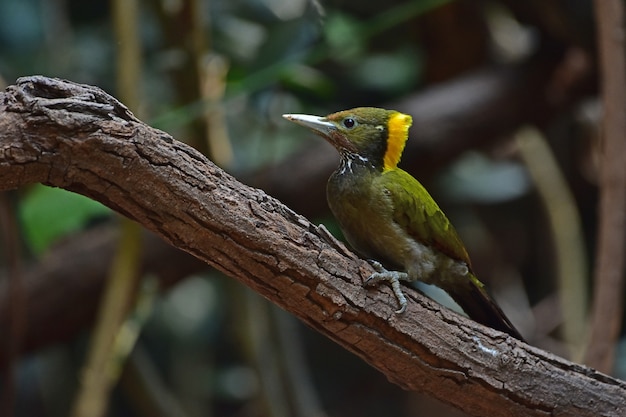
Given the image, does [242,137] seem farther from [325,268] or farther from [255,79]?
[325,268]

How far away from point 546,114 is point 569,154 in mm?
592

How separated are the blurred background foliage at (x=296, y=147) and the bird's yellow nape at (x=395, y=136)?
0.92 metres

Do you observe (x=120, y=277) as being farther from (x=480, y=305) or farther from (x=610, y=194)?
(x=610, y=194)

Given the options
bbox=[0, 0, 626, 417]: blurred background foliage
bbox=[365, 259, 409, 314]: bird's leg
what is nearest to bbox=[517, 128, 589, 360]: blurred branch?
bbox=[0, 0, 626, 417]: blurred background foliage

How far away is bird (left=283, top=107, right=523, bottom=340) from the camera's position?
1.74 meters

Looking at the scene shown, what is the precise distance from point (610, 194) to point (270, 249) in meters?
1.45

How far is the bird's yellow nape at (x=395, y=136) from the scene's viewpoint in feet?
5.83

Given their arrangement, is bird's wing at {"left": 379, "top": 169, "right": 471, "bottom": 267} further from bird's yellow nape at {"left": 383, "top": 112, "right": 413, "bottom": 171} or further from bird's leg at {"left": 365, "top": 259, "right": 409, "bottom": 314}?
bird's leg at {"left": 365, "top": 259, "right": 409, "bottom": 314}

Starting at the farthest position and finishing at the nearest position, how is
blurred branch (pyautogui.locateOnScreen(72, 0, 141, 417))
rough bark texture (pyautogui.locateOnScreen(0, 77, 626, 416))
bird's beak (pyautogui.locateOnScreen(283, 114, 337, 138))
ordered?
1. blurred branch (pyautogui.locateOnScreen(72, 0, 141, 417))
2. bird's beak (pyautogui.locateOnScreen(283, 114, 337, 138))
3. rough bark texture (pyautogui.locateOnScreen(0, 77, 626, 416))

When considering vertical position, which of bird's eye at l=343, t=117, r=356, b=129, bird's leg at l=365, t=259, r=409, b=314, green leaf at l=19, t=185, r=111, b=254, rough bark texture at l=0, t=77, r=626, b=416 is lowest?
rough bark texture at l=0, t=77, r=626, b=416

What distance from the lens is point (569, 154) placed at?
4.13m

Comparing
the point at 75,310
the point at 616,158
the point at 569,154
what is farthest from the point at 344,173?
the point at 569,154

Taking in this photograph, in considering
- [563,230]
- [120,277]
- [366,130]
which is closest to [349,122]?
[366,130]

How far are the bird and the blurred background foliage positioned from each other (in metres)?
0.94
